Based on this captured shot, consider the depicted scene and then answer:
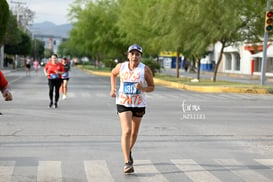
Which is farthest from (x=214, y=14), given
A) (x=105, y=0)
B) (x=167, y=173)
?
(x=105, y=0)

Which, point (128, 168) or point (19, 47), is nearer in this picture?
point (128, 168)

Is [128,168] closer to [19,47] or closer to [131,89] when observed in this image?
[131,89]

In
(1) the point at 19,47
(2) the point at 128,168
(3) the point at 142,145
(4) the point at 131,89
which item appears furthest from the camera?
(1) the point at 19,47

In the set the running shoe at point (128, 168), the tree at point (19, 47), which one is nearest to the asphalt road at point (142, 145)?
the running shoe at point (128, 168)

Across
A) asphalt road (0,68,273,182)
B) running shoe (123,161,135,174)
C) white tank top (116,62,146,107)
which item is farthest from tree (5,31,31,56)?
running shoe (123,161,135,174)

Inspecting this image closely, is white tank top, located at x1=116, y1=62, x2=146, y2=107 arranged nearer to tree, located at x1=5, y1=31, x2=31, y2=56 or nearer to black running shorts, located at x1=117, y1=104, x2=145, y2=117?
black running shorts, located at x1=117, y1=104, x2=145, y2=117

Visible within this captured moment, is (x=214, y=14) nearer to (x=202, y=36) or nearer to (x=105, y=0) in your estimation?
(x=202, y=36)

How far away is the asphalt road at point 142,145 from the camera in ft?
25.2

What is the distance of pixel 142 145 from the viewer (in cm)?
1016

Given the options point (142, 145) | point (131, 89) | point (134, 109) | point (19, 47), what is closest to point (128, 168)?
point (134, 109)

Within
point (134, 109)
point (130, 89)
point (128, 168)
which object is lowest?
A: point (128, 168)

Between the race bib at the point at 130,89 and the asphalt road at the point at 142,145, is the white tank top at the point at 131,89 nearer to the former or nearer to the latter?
the race bib at the point at 130,89

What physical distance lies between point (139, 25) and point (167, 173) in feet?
127

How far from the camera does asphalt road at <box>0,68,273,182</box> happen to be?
7668 millimetres
